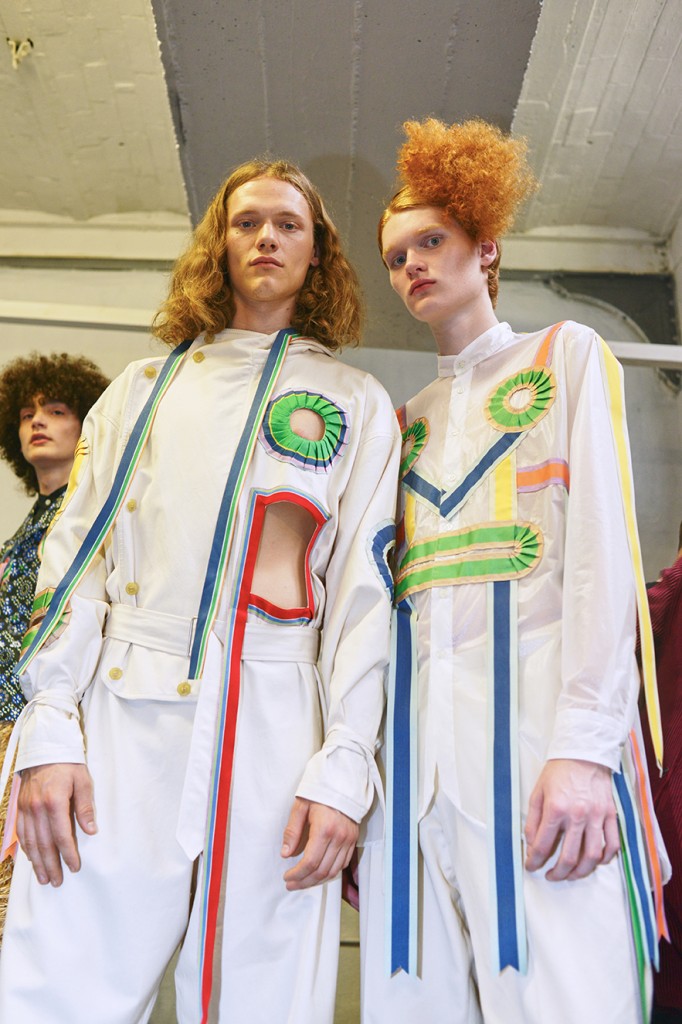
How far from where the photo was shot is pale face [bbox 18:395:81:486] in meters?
2.67

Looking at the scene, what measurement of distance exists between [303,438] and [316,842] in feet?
2.31

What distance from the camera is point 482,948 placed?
52.7 inches

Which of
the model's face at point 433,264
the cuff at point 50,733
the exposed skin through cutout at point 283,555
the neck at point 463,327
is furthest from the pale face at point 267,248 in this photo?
the cuff at point 50,733

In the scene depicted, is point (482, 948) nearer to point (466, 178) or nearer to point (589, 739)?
point (589, 739)

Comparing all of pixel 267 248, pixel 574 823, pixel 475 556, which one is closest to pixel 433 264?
pixel 267 248

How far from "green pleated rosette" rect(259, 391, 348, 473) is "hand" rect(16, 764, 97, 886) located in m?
0.64

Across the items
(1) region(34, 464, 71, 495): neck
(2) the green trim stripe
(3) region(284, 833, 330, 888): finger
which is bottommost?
(3) region(284, 833, 330, 888): finger

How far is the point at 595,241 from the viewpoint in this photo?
11.2 feet

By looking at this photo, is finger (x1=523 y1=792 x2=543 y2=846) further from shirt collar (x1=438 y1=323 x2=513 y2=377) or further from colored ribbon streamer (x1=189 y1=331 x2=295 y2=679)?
shirt collar (x1=438 y1=323 x2=513 y2=377)

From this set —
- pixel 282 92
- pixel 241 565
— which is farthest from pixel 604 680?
pixel 282 92

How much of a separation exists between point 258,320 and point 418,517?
1.84 ft

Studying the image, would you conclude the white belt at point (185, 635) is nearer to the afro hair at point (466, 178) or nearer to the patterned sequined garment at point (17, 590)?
the patterned sequined garment at point (17, 590)

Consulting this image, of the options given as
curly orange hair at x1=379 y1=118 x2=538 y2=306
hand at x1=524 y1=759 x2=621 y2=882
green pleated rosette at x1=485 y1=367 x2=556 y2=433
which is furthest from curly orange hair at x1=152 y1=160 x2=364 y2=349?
hand at x1=524 y1=759 x2=621 y2=882

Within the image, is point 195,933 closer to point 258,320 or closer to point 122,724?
point 122,724
